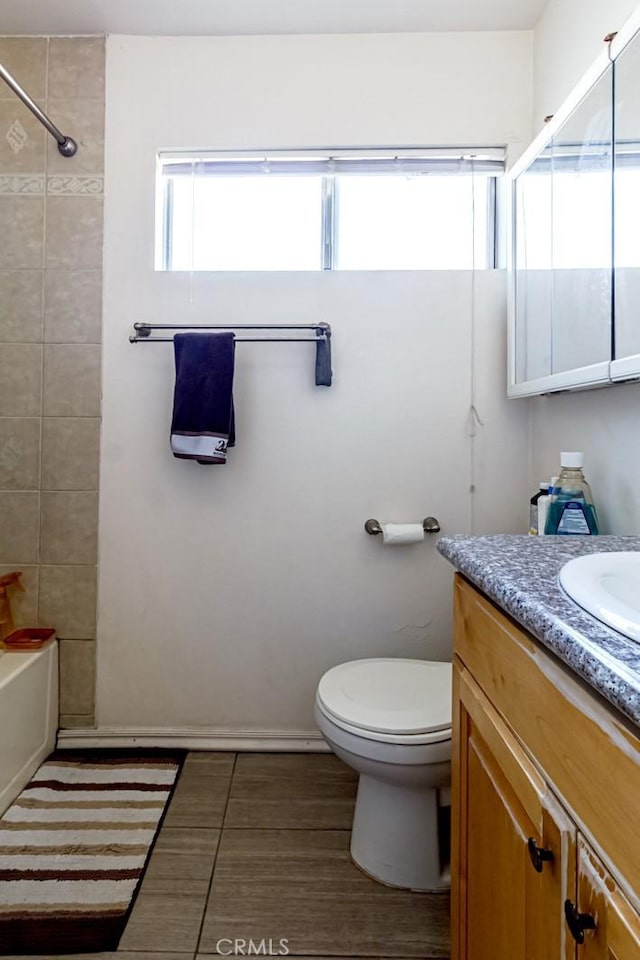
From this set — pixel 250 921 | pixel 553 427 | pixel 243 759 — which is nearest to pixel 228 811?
pixel 243 759

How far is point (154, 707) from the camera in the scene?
6.07 ft

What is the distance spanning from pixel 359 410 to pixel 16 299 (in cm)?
121

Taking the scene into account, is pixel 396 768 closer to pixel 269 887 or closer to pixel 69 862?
pixel 269 887

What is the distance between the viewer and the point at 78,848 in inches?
54.4

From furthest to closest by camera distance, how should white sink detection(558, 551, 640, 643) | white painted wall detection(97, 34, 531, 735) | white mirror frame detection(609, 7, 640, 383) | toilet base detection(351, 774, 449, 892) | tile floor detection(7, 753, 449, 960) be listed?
white painted wall detection(97, 34, 531, 735) → toilet base detection(351, 774, 449, 892) → tile floor detection(7, 753, 449, 960) → white mirror frame detection(609, 7, 640, 383) → white sink detection(558, 551, 640, 643)

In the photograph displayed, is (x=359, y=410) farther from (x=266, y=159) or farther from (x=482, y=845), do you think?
(x=482, y=845)

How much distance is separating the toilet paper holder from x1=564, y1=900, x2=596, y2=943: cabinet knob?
128cm

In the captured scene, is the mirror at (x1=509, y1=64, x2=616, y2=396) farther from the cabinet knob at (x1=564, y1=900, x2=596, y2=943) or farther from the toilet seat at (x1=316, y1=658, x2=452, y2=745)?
the cabinet knob at (x1=564, y1=900, x2=596, y2=943)

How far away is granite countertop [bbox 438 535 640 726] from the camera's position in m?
0.46

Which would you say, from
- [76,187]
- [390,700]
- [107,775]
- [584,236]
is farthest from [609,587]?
[76,187]

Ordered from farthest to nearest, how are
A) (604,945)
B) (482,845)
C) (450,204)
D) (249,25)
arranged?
(450,204) → (249,25) → (482,845) → (604,945)

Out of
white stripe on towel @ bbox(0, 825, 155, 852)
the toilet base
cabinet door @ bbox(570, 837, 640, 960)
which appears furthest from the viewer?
white stripe on towel @ bbox(0, 825, 155, 852)

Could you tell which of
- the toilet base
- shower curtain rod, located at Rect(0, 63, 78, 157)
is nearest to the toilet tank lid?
the toilet base

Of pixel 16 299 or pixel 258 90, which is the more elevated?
pixel 258 90
